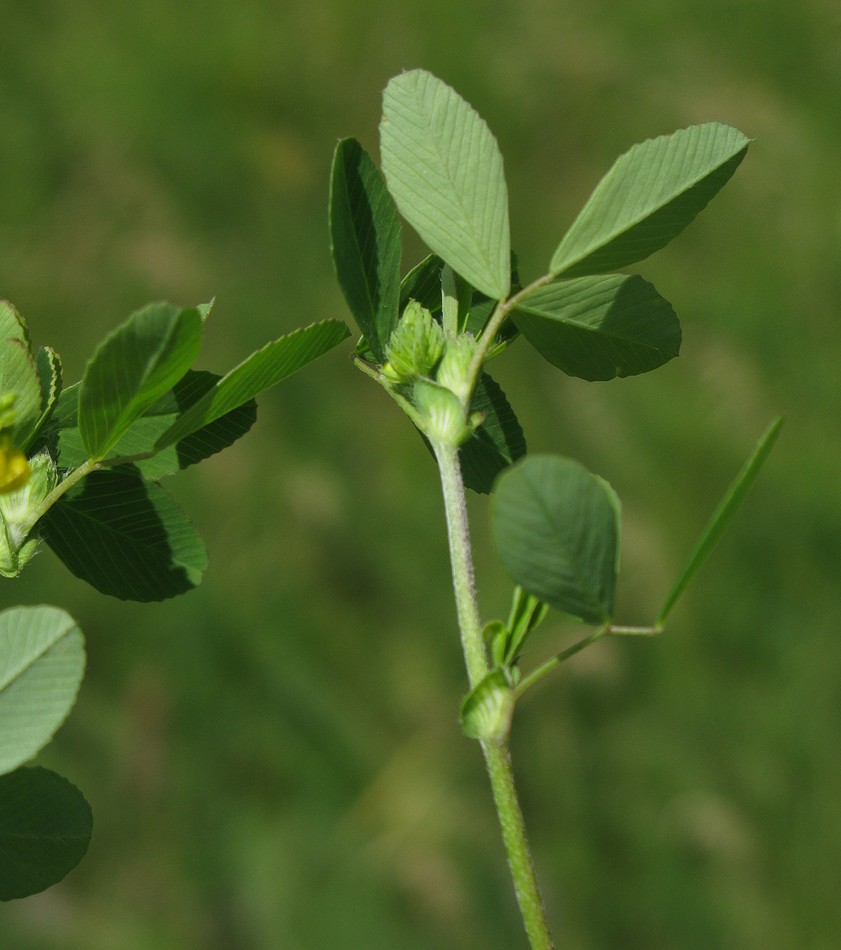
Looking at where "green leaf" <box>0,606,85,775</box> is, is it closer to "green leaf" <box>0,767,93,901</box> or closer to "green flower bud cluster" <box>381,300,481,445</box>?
"green leaf" <box>0,767,93,901</box>

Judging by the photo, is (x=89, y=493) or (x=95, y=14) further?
(x=95, y=14)

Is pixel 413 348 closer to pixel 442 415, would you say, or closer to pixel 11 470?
pixel 442 415

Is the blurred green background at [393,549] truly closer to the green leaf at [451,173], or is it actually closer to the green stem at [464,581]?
the green leaf at [451,173]

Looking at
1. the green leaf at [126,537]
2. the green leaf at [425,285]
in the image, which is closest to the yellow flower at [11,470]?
the green leaf at [126,537]

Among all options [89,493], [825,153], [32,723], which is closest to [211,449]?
[89,493]

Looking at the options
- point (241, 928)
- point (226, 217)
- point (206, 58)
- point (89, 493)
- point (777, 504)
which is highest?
point (89, 493)

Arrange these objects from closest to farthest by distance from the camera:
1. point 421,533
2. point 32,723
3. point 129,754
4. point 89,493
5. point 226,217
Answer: point 32,723 → point 89,493 → point 129,754 → point 421,533 → point 226,217

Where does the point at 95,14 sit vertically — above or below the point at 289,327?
above

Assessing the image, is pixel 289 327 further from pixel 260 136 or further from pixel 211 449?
pixel 211 449
